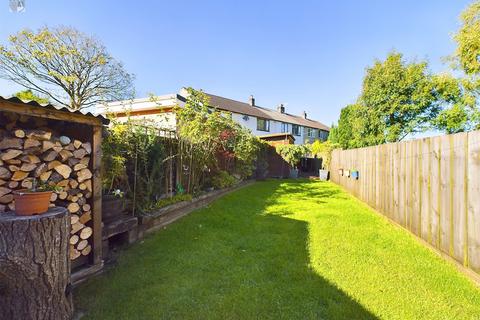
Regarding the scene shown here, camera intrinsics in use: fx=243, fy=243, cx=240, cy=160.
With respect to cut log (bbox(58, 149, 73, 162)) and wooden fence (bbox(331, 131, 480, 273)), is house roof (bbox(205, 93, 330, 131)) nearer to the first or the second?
wooden fence (bbox(331, 131, 480, 273))

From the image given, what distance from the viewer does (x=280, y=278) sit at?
9.38 feet

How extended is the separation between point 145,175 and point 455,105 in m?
13.9

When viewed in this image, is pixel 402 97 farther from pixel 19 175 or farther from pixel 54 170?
pixel 19 175

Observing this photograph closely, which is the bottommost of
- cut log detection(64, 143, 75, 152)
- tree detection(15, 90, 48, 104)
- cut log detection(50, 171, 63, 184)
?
cut log detection(50, 171, 63, 184)

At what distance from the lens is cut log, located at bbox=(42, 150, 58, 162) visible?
2.58 meters

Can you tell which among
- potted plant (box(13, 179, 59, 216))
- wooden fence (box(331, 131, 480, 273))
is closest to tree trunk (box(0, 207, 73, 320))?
potted plant (box(13, 179, 59, 216))

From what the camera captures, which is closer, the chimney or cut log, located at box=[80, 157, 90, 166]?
cut log, located at box=[80, 157, 90, 166]

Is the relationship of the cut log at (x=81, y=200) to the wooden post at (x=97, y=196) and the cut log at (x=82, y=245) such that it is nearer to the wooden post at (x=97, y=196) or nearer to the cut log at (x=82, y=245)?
the wooden post at (x=97, y=196)

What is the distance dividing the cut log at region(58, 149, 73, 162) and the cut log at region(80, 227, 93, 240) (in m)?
0.85

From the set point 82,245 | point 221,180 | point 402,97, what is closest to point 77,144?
point 82,245

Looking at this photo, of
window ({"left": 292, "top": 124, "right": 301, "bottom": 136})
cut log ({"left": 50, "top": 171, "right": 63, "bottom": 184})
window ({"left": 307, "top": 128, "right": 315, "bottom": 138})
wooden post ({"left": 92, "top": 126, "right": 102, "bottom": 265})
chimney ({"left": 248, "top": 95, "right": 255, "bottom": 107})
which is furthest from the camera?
window ({"left": 307, "top": 128, "right": 315, "bottom": 138})

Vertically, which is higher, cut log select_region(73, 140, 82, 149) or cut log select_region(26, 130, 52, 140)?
cut log select_region(26, 130, 52, 140)

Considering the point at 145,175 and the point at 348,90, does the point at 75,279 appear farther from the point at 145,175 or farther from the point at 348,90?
the point at 348,90

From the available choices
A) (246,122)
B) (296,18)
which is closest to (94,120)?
(296,18)
